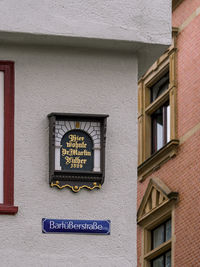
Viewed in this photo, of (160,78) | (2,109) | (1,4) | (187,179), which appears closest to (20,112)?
(2,109)

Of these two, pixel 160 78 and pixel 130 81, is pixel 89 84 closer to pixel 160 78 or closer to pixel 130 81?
pixel 130 81

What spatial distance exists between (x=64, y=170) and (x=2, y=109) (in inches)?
40.8

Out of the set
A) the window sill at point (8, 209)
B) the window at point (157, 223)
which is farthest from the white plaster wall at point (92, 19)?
the window at point (157, 223)

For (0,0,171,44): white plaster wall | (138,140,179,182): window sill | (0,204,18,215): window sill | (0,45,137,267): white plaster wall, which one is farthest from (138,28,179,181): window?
(0,204,18,215): window sill

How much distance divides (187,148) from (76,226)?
10.3 m

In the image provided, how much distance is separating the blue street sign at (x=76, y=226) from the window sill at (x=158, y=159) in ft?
34.9

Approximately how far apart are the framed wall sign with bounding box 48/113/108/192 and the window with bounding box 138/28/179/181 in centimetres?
1042

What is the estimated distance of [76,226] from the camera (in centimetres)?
1505

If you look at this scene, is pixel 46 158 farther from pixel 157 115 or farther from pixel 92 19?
pixel 157 115

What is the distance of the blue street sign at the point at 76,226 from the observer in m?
15.0

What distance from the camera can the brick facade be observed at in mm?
24434

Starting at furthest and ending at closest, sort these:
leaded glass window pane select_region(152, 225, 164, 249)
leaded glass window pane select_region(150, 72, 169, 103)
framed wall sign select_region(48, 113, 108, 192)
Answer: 1. leaded glass window pane select_region(150, 72, 169, 103)
2. leaded glass window pane select_region(152, 225, 164, 249)
3. framed wall sign select_region(48, 113, 108, 192)

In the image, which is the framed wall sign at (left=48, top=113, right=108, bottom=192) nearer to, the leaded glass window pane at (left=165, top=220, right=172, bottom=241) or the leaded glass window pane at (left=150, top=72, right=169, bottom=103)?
the leaded glass window pane at (left=165, top=220, right=172, bottom=241)

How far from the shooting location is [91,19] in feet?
51.8
